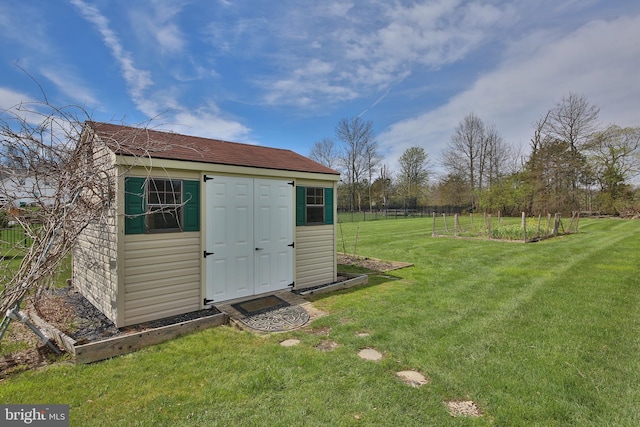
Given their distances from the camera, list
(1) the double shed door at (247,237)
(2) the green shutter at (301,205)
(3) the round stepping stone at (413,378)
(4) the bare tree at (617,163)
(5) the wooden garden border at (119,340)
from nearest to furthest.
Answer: (3) the round stepping stone at (413,378), (5) the wooden garden border at (119,340), (1) the double shed door at (247,237), (2) the green shutter at (301,205), (4) the bare tree at (617,163)

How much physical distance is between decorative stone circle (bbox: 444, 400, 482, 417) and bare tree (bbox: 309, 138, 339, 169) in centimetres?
3508

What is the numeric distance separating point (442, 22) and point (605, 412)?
9.34 meters

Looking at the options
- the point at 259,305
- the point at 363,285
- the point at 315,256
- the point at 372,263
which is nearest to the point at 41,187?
the point at 259,305

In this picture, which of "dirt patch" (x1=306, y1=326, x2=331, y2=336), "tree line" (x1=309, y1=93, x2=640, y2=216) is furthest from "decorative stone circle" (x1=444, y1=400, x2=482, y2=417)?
"tree line" (x1=309, y1=93, x2=640, y2=216)

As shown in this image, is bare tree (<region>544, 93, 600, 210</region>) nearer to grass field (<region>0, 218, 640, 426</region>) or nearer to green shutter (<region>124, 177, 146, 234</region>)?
grass field (<region>0, 218, 640, 426</region>)

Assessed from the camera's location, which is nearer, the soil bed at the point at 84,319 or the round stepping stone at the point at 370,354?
the round stepping stone at the point at 370,354

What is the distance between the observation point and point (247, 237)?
548cm

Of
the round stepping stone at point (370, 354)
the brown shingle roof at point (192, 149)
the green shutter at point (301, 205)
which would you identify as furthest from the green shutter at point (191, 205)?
the round stepping stone at point (370, 354)

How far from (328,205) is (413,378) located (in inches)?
174

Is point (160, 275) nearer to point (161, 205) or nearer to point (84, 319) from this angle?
point (161, 205)

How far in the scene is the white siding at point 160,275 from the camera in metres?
4.34

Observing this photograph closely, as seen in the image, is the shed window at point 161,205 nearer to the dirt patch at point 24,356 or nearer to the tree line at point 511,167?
the dirt patch at point 24,356

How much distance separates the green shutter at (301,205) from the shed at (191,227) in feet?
0.07

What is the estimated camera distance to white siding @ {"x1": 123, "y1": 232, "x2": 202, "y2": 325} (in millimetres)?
4336
